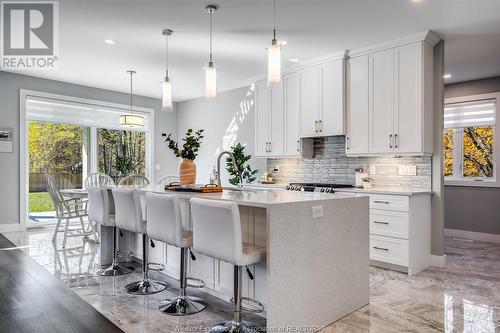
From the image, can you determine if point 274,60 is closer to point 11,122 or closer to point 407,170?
point 407,170

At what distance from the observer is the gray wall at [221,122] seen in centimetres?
657

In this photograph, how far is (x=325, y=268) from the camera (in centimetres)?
248

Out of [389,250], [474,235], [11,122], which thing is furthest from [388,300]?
[11,122]

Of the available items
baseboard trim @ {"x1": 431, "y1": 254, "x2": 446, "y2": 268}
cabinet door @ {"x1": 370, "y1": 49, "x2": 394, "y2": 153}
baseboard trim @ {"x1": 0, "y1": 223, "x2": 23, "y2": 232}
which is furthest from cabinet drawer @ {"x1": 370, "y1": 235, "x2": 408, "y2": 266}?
baseboard trim @ {"x1": 0, "y1": 223, "x2": 23, "y2": 232}

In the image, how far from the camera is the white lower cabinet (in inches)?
147

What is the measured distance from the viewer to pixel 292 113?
207 inches

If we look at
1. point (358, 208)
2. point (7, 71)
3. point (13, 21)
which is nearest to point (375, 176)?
point (358, 208)

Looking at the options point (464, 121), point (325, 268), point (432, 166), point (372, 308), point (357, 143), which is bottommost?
point (372, 308)

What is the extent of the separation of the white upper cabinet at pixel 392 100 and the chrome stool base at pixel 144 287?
111 inches

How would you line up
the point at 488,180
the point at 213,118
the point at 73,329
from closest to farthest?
the point at 73,329 < the point at 488,180 < the point at 213,118

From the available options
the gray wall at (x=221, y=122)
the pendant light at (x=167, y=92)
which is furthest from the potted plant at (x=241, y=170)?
the pendant light at (x=167, y=92)

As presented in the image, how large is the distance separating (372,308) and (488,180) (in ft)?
13.2

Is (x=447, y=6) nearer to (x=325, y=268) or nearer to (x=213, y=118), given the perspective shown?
(x=325, y=268)

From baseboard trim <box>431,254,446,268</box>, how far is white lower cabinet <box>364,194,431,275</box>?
44 millimetres
